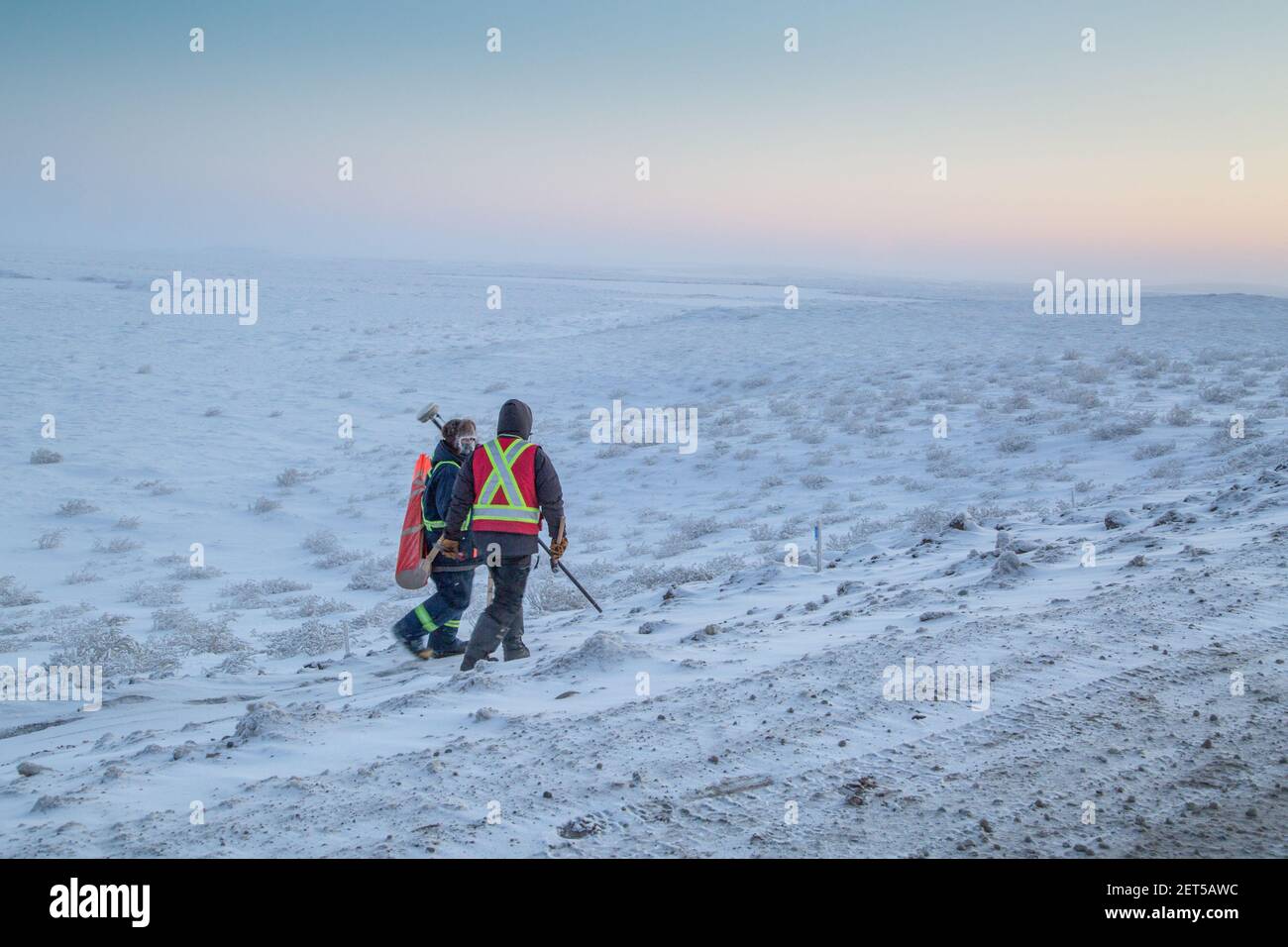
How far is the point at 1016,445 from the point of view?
55.9 ft

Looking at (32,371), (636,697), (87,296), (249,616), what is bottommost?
(249,616)

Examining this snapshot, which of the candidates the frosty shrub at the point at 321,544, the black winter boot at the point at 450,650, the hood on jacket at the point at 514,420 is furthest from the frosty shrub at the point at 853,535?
the frosty shrub at the point at 321,544

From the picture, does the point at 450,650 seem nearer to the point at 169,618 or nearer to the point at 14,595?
the point at 169,618

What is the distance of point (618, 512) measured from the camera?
52.5 ft

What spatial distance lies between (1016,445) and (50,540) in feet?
49.4

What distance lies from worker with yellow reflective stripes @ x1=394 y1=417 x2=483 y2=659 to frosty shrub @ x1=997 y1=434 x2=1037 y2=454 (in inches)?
454

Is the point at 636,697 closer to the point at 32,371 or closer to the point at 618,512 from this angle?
the point at 618,512

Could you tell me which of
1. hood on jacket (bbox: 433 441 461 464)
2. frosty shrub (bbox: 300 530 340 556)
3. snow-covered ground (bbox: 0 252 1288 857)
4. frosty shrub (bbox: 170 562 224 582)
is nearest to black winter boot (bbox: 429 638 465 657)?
snow-covered ground (bbox: 0 252 1288 857)

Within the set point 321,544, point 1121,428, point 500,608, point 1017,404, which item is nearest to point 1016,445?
point 1121,428

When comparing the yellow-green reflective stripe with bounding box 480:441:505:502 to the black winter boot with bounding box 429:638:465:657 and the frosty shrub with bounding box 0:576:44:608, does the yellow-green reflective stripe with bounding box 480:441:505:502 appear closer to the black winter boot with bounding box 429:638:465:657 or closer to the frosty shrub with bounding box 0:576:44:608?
the black winter boot with bounding box 429:638:465:657

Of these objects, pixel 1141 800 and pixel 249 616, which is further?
pixel 249 616

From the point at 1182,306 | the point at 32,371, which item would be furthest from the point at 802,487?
the point at 1182,306
